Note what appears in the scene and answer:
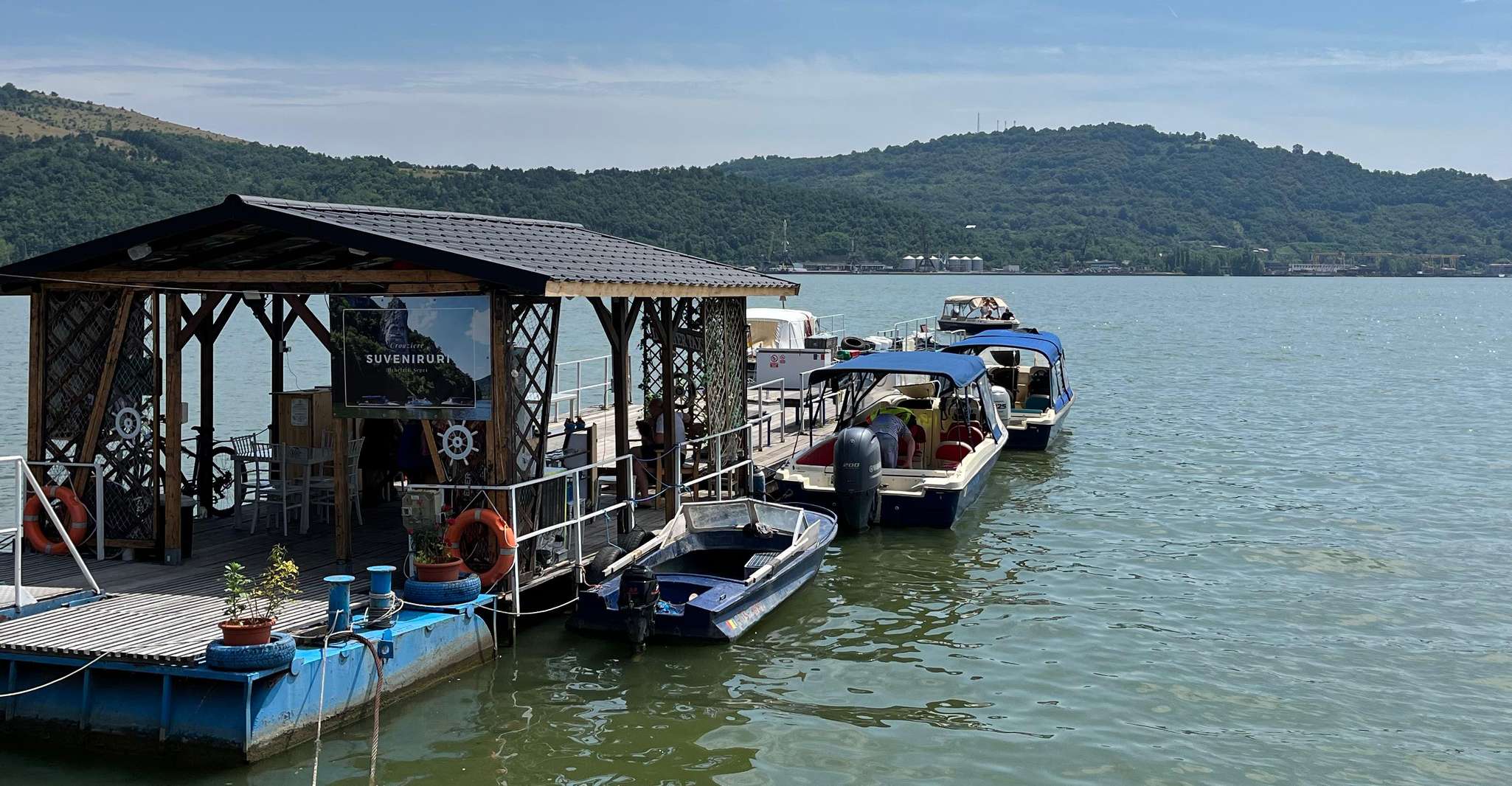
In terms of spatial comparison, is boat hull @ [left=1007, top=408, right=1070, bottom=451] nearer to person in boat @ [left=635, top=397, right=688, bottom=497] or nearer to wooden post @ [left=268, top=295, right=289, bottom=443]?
person in boat @ [left=635, top=397, right=688, bottom=497]

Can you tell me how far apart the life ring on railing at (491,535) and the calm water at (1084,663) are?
915mm

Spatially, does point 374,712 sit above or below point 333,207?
below

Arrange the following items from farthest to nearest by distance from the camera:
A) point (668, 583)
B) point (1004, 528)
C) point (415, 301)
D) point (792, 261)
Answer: point (792, 261), point (1004, 528), point (668, 583), point (415, 301)

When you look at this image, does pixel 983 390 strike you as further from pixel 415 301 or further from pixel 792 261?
pixel 792 261

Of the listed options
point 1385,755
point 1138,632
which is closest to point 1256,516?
point 1138,632

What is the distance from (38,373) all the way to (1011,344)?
70.5ft

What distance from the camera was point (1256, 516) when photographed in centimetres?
2239

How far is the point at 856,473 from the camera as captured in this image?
19469 millimetres

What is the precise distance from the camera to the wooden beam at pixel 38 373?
1371 cm

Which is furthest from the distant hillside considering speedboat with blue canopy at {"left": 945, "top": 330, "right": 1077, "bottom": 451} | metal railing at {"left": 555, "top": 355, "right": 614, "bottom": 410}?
speedboat with blue canopy at {"left": 945, "top": 330, "right": 1077, "bottom": 451}

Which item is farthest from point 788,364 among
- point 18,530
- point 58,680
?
point 58,680

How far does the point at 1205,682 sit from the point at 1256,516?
31.4 ft

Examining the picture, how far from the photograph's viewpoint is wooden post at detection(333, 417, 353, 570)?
13523mm

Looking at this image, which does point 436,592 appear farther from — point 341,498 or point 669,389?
point 669,389
